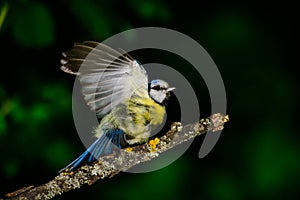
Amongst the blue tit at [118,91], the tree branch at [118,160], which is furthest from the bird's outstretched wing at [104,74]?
the tree branch at [118,160]

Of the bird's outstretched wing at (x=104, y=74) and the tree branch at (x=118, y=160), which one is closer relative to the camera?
the tree branch at (x=118, y=160)

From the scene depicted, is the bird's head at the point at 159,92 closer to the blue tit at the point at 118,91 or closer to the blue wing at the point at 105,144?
the blue tit at the point at 118,91

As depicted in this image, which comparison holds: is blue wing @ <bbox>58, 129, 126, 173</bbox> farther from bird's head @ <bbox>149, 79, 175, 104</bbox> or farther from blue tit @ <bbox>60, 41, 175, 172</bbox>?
bird's head @ <bbox>149, 79, 175, 104</bbox>

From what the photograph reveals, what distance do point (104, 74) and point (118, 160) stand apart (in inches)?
13.3

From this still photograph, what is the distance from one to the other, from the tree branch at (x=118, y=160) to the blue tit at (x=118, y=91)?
17cm

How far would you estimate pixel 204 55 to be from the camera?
7.99ft

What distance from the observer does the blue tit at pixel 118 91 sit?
1558 mm

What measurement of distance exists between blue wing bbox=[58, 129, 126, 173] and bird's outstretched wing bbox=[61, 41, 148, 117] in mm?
91

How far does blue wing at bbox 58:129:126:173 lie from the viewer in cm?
160

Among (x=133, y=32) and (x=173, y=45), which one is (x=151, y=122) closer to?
(x=133, y=32)

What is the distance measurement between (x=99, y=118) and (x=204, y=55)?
2.78 feet

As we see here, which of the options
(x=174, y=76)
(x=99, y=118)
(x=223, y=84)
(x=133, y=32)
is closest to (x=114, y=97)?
(x=99, y=118)

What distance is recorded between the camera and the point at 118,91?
1.62 m

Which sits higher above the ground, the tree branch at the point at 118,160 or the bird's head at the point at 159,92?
the bird's head at the point at 159,92
